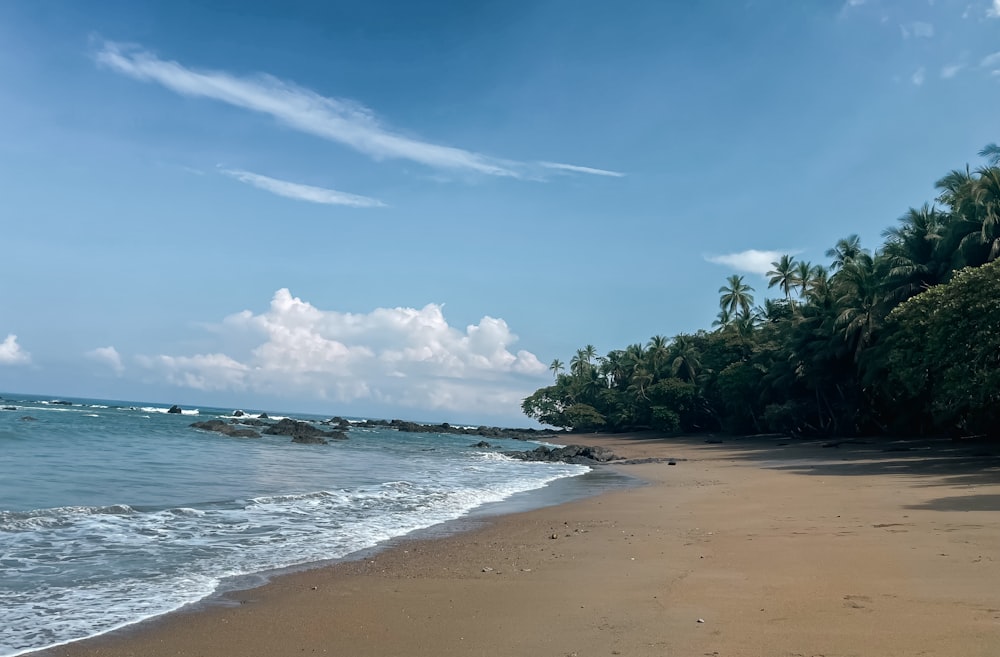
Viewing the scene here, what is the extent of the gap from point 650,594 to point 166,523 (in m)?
9.23

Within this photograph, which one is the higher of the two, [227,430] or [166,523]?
[166,523]

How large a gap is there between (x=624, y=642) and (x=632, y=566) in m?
3.37

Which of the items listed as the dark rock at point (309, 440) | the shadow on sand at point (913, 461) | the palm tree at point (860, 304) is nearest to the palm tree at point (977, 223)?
the palm tree at point (860, 304)

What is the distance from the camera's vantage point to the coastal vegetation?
22359mm

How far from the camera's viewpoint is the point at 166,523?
40.1ft

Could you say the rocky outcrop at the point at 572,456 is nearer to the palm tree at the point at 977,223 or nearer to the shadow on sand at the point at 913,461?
the shadow on sand at the point at 913,461

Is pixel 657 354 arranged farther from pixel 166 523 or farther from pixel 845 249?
pixel 166 523

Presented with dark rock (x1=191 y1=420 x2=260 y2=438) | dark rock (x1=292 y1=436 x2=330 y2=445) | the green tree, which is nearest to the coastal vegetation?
the green tree

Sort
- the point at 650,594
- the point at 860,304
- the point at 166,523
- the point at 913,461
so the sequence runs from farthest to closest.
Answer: the point at 860,304 < the point at 913,461 < the point at 166,523 < the point at 650,594

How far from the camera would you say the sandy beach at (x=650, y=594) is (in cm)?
539

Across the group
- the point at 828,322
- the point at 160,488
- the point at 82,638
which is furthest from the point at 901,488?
the point at 828,322

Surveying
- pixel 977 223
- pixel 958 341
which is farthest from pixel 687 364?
pixel 958 341

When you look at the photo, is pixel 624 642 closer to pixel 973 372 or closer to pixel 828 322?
pixel 973 372

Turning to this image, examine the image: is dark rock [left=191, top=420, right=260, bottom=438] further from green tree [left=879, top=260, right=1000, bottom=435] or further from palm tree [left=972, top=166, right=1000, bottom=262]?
palm tree [left=972, top=166, right=1000, bottom=262]
